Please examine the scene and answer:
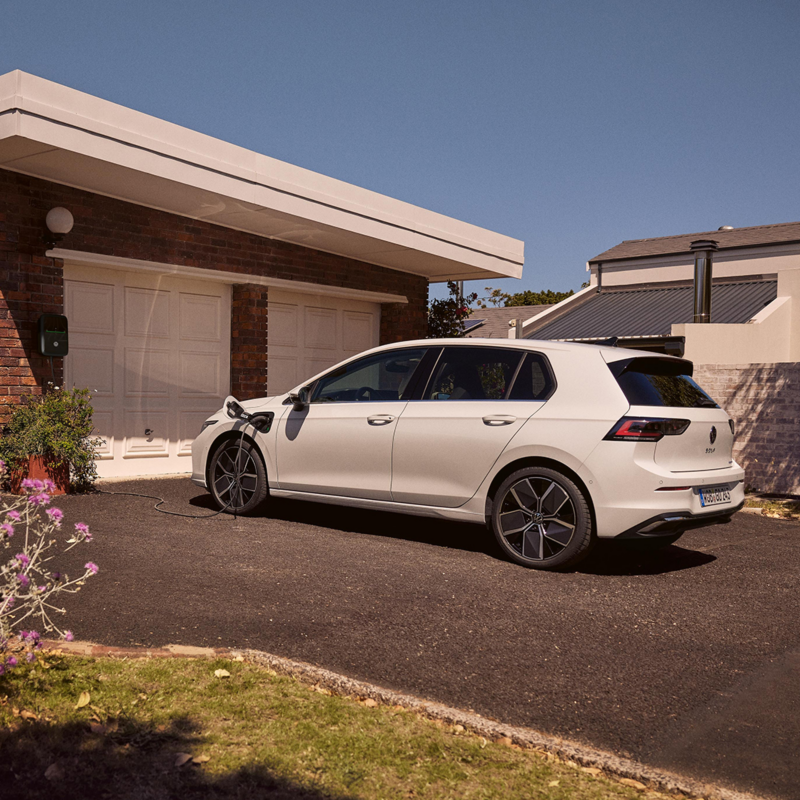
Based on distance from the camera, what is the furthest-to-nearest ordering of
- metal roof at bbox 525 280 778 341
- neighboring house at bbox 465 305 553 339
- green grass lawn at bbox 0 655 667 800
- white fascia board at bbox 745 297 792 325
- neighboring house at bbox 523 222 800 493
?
neighboring house at bbox 465 305 553 339, metal roof at bbox 525 280 778 341, white fascia board at bbox 745 297 792 325, neighboring house at bbox 523 222 800 493, green grass lawn at bbox 0 655 667 800

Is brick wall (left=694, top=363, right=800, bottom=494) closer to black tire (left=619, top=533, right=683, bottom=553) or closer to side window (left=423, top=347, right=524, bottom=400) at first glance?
black tire (left=619, top=533, right=683, bottom=553)

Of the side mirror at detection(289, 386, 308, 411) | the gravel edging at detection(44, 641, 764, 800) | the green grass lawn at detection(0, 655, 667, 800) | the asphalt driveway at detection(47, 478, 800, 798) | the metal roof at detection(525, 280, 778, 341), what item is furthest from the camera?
the metal roof at detection(525, 280, 778, 341)

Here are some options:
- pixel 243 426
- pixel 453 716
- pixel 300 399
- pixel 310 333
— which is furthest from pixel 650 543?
pixel 310 333

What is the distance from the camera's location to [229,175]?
9656mm

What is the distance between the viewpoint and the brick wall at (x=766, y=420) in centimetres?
1098

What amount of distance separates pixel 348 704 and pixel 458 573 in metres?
2.50

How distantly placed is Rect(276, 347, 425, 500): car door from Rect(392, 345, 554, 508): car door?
6.9 inches

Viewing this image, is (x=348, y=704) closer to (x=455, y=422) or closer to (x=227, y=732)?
(x=227, y=732)

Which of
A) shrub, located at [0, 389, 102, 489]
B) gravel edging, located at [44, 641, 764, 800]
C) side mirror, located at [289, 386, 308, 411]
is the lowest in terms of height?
gravel edging, located at [44, 641, 764, 800]

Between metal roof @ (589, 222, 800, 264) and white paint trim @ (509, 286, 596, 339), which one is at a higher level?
metal roof @ (589, 222, 800, 264)

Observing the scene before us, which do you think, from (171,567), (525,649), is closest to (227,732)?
(525,649)

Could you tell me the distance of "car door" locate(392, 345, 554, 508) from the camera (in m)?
6.43

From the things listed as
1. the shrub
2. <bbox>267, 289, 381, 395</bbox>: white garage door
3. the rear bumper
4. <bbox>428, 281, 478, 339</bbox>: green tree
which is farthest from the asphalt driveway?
<bbox>428, 281, 478, 339</bbox>: green tree

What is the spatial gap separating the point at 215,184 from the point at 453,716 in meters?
7.40
